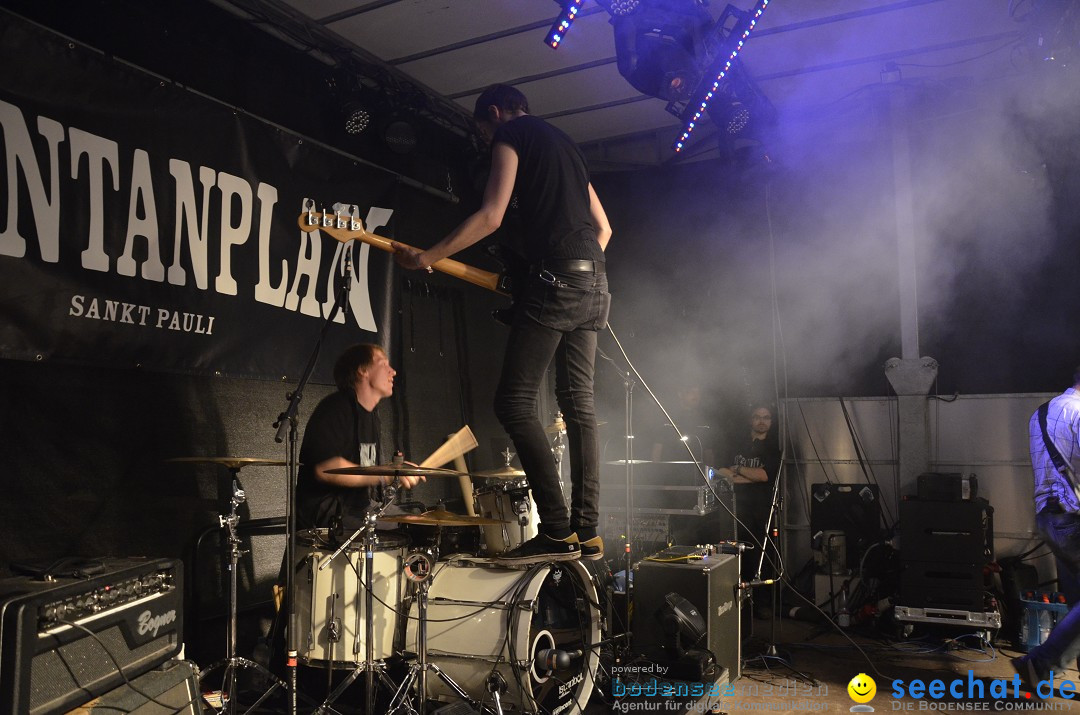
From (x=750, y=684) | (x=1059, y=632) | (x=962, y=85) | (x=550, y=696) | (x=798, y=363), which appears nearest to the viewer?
(x=550, y=696)

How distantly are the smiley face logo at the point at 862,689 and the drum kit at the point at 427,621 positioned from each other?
1507 mm

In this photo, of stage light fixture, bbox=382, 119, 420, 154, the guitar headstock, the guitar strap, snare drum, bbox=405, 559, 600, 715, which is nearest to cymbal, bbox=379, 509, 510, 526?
snare drum, bbox=405, 559, 600, 715

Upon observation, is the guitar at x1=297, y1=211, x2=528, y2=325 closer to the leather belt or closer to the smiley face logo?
the leather belt

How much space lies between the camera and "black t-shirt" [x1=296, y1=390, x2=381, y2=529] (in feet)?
11.9

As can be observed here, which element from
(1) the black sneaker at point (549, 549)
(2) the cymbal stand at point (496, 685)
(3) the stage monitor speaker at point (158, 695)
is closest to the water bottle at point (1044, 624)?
(1) the black sneaker at point (549, 549)

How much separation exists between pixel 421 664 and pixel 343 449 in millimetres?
1136

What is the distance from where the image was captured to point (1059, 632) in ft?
12.2

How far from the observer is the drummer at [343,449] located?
3.62m

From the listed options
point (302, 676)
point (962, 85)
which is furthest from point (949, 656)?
point (962, 85)

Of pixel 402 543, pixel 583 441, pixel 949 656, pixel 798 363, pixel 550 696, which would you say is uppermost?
pixel 798 363

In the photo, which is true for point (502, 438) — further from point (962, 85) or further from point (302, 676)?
point (962, 85)

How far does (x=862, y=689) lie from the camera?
4.02m

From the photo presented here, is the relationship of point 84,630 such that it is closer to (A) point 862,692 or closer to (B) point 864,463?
(A) point 862,692

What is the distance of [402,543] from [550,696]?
847 mm
